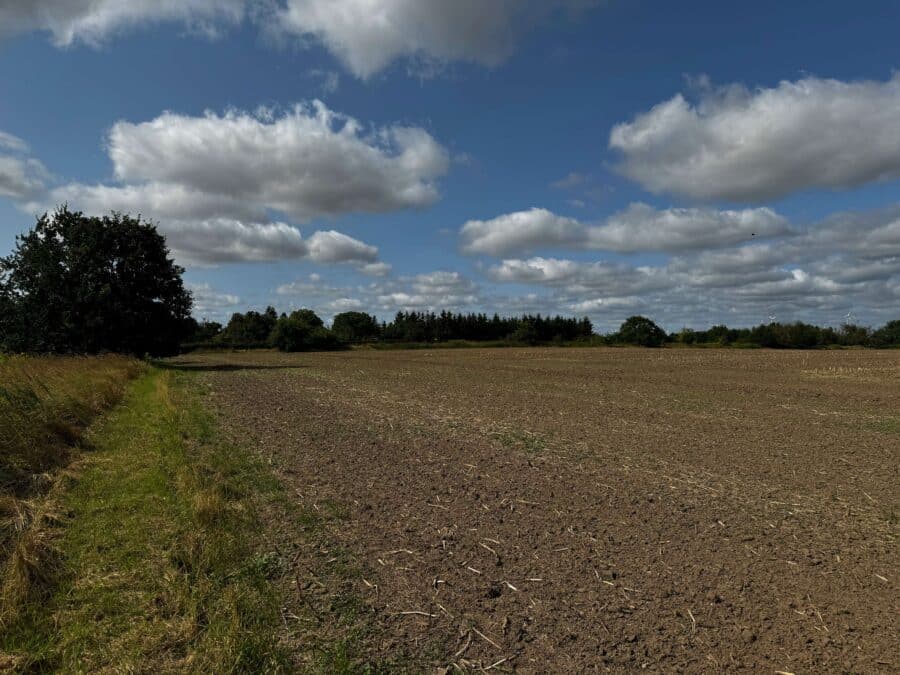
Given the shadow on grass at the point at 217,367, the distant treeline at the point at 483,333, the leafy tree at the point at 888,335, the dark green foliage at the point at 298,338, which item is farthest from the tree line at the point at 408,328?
the shadow on grass at the point at 217,367

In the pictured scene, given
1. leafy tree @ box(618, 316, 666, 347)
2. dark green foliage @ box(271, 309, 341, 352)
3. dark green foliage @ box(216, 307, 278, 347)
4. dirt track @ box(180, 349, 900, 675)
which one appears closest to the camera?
dirt track @ box(180, 349, 900, 675)

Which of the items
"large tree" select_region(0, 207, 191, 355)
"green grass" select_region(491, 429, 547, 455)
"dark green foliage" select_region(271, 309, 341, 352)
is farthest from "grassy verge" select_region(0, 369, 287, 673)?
"dark green foliage" select_region(271, 309, 341, 352)

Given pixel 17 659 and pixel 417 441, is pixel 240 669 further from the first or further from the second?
pixel 417 441

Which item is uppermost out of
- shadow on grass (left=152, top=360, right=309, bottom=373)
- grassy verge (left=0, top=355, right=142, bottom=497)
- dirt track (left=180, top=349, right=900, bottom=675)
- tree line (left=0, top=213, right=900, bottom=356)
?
tree line (left=0, top=213, right=900, bottom=356)

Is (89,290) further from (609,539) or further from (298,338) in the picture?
(298,338)

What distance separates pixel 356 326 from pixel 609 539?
141928mm

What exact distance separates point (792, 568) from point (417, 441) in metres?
7.77

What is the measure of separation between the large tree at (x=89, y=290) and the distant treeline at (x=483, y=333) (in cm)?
3045

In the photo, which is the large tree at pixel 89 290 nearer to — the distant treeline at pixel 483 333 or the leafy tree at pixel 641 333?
the distant treeline at pixel 483 333

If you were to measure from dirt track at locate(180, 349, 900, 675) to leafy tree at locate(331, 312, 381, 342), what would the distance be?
131232 mm

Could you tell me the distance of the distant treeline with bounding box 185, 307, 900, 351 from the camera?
334 ft

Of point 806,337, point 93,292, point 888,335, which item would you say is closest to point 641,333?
point 806,337

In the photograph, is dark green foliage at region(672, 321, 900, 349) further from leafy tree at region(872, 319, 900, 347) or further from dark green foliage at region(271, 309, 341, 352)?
dark green foliage at region(271, 309, 341, 352)

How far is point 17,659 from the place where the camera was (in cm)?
380
